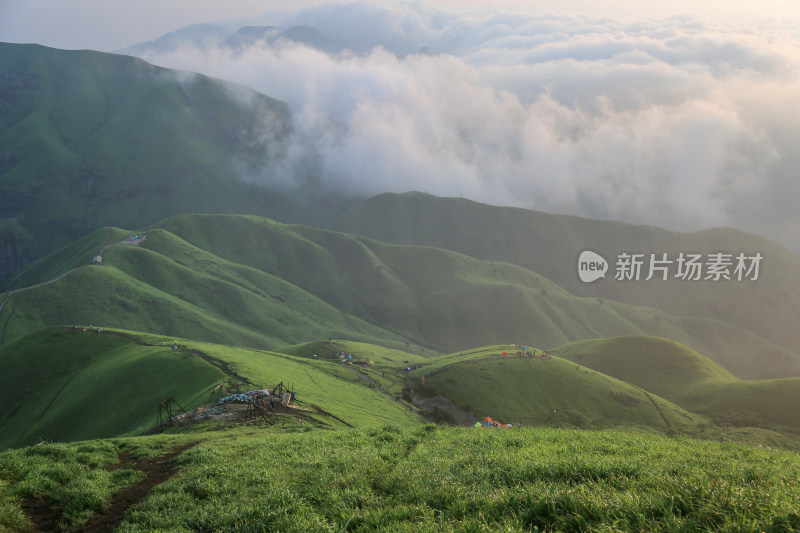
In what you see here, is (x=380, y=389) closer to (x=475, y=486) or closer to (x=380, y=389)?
(x=380, y=389)

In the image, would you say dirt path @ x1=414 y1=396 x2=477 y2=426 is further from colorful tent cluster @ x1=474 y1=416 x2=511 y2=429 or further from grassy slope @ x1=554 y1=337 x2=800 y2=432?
grassy slope @ x1=554 y1=337 x2=800 y2=432

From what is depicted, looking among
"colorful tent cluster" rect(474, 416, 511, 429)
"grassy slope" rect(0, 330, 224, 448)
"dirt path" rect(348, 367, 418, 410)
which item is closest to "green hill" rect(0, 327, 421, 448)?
"grassy slope" rect(0, 330, 224, 448)

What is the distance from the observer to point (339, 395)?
291ft

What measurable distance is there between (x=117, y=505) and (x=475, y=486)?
13.3 metres

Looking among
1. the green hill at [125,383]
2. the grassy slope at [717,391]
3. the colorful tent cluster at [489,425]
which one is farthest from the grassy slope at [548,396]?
the green hill at [125,383]

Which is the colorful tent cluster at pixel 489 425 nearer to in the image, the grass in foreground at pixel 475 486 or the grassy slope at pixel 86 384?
the grass in foreground at pixel 475 486

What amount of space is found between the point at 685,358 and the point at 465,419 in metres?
129

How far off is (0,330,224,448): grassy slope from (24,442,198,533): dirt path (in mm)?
40250

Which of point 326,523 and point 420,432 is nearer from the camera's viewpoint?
point 326,523

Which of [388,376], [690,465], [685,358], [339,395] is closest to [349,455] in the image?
[690,465]

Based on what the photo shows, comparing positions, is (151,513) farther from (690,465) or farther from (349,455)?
(690,465)

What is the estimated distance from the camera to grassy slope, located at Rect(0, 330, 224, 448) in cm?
7658

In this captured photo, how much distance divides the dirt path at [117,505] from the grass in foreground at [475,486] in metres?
0.70

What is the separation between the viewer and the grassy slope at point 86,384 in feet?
251
